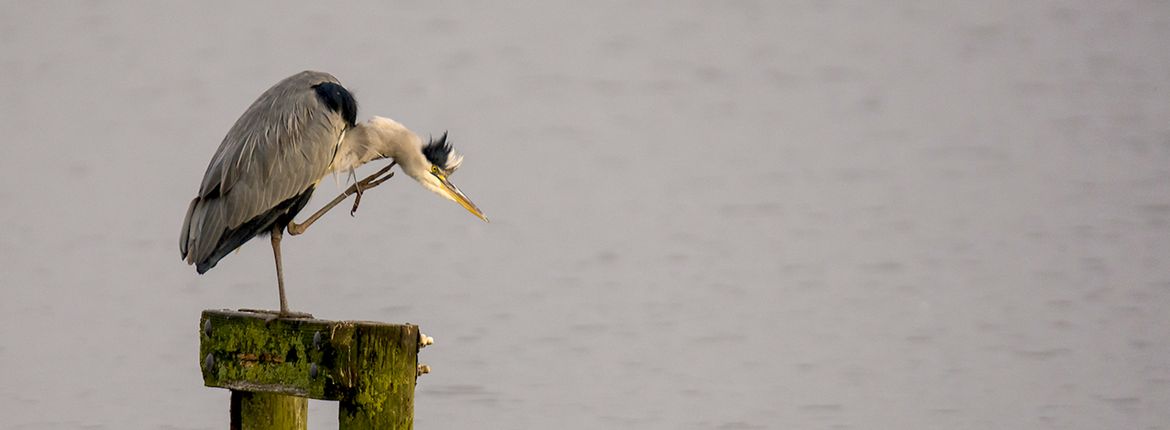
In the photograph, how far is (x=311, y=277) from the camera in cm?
966

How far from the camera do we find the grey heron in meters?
5.34

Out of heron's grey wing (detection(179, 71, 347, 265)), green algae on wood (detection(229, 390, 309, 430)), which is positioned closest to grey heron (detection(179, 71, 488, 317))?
heron's grey wing (detection(179, 71, 347, 265))

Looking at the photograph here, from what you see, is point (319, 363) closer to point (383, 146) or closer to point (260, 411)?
point (260, 411)

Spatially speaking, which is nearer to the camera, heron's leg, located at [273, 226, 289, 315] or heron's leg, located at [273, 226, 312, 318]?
heron's leg, located at [273, 226, 312, 318]

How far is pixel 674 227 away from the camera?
11.4 m

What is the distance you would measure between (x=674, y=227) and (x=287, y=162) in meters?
6.05

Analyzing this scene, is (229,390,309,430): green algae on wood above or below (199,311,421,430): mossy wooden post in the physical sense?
below

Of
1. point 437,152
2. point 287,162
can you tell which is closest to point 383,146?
point 437,152

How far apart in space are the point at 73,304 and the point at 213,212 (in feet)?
14.3

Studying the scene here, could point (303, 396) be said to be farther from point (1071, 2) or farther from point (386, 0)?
point (1071, 2)

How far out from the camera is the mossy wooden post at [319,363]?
168 inches

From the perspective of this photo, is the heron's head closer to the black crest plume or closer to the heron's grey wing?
the black crest plume

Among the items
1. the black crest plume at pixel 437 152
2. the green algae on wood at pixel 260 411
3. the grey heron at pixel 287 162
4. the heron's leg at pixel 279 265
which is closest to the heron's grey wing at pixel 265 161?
the grey heron at pixel 287 162

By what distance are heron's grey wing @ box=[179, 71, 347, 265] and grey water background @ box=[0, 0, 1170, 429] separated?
2436 millimetres
